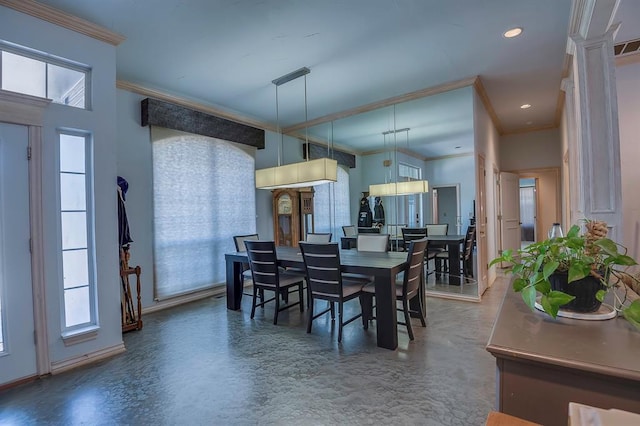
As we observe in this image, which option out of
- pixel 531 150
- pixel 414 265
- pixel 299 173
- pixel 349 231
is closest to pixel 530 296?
pixel 414 265

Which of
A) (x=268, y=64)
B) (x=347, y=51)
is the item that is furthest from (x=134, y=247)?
(x=347, y=51)

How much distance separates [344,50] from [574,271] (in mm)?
2929

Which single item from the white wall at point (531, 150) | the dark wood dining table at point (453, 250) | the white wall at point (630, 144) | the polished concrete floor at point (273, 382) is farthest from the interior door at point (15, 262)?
the white wall at point (531, 150)

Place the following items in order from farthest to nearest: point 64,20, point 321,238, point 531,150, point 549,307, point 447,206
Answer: point 531,150 < point 447,206 < point 321,238 < point 64,20 < point 549,307

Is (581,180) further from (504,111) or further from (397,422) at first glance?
(504,111)

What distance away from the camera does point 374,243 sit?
3916 mm

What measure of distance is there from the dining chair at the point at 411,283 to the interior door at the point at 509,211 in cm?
403

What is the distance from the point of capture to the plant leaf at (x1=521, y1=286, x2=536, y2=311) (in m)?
0.98

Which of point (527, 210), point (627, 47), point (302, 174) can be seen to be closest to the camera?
point (627, 47)

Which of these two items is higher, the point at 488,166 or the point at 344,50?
the point at 344,50

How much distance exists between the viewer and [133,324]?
3.30m

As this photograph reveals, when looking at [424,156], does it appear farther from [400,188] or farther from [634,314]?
[634,314]

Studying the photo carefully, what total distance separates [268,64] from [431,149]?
8.63ft

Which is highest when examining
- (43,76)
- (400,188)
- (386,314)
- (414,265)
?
(43,76)
